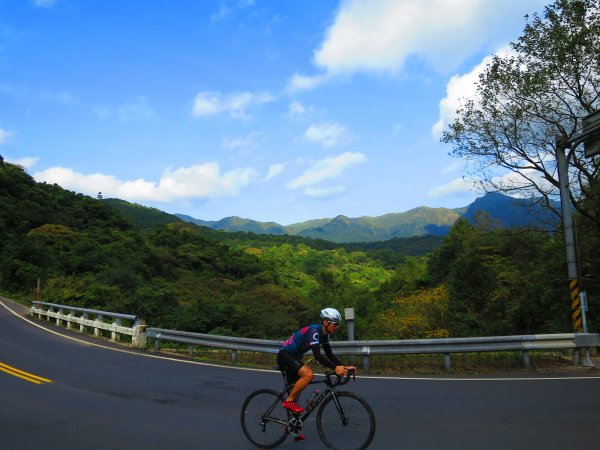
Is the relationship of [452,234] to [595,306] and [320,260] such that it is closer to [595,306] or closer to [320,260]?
[595,306]

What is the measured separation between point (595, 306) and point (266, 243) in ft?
491

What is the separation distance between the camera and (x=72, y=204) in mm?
93000

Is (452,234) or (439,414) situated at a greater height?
(452,234)

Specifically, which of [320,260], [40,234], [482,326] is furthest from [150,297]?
[320,260]

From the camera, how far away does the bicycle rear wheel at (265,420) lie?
5.73 m

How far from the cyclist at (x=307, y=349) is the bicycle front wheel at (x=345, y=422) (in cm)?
33

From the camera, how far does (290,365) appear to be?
5.71 m

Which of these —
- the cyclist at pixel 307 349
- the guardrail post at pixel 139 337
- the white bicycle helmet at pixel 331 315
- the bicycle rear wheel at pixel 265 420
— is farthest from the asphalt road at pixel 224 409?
the guardrail post at pixel 139 337

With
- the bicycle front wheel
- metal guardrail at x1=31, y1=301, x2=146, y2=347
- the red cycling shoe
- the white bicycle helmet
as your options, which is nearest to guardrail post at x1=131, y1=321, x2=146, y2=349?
metal guardrail at x1=31, y1=301, x2=146, y2=347

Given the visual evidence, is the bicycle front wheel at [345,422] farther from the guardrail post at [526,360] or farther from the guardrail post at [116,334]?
the guardrail post at [116,334]

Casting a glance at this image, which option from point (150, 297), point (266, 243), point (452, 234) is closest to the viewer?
point (150, 297)

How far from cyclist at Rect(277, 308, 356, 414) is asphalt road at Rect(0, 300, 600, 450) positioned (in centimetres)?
77

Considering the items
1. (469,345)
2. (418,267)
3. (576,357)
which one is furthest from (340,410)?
(418,267)

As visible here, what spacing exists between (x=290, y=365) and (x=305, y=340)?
0.36m
